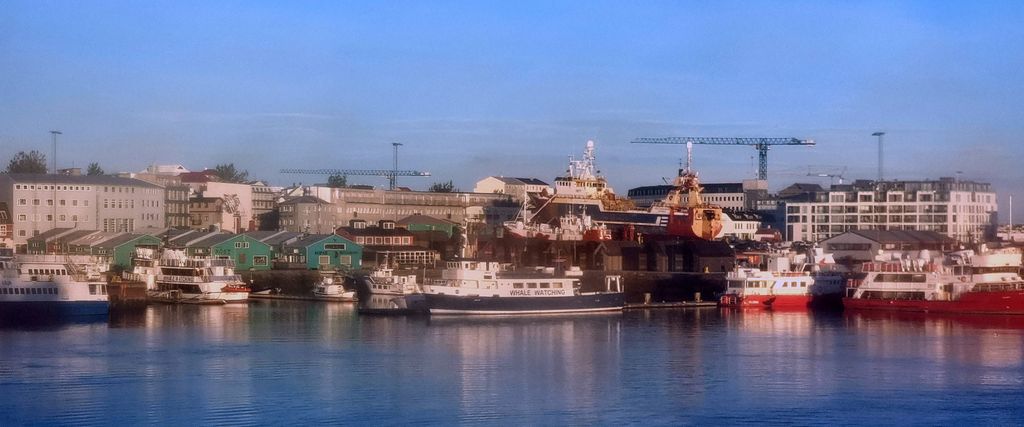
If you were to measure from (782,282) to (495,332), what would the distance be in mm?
10020

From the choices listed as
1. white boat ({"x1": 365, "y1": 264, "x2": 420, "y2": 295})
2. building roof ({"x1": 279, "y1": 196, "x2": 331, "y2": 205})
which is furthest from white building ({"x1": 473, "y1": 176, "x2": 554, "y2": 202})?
white boat ({"x1": 365, "y1": 264, "x2": 420, "y2": 295})

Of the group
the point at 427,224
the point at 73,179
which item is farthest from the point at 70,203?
the point at 427,224

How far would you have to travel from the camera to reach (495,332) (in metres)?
23.9

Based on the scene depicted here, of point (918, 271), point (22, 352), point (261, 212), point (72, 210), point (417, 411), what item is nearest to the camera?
point (417, 411)

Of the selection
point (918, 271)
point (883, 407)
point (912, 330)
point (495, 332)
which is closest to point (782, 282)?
point (918, 271)

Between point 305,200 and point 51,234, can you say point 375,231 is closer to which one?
point 305,200

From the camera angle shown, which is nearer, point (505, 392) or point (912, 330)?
point (505, 392)

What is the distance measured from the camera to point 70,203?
39.5 metres

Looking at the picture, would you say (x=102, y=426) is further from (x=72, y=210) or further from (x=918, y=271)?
(x=72, y=210)

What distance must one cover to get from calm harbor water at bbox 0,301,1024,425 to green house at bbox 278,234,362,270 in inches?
353

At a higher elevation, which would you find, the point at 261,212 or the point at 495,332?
the point at 261,212

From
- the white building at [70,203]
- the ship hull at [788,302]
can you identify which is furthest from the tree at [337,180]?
the ship hull at [788,302]

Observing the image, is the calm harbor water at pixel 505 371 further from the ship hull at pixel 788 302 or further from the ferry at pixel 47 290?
the ship hull at pixel 788 302

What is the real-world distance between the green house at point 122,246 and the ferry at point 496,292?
37.5ft
